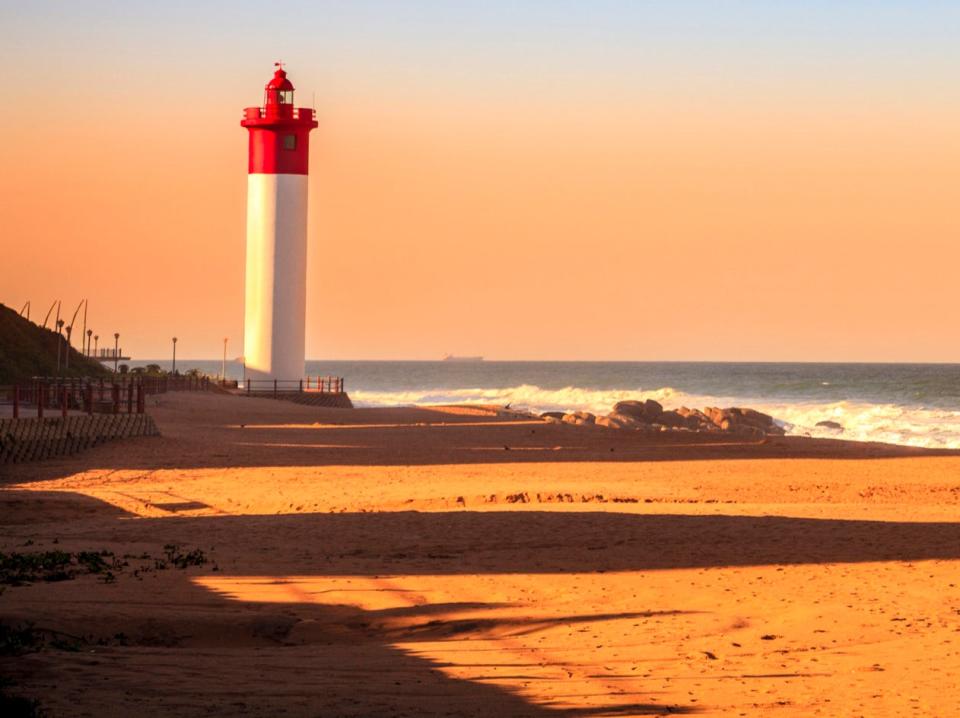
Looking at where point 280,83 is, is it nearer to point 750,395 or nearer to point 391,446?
point 391,446

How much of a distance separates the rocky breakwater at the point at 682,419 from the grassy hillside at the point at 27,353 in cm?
1958

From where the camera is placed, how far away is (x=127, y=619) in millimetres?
10656

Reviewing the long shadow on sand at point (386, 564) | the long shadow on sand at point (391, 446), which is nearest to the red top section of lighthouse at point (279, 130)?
the long shadow on sand at point (391, 446)

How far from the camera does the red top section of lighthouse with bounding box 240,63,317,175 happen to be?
A: 165 ft

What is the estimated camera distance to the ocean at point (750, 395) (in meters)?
58.5

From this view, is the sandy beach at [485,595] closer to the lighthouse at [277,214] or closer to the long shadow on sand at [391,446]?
the long shadow on sand at [391,446]

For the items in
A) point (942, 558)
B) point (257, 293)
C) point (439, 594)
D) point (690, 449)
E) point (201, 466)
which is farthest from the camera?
point (257, 293)

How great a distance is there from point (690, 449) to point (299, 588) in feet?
75.1

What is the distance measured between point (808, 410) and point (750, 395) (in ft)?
99.7

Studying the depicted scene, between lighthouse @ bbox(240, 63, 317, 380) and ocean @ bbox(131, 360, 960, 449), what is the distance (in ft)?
66.8

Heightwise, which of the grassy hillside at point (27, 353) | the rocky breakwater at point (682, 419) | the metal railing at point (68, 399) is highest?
the grassy hillside at point (27, 353)

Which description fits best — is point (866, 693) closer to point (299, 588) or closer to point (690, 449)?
point (299, 588)

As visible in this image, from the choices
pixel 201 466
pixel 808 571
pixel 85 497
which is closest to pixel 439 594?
pixel 808 571

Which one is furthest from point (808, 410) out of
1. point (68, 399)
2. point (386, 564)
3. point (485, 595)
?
point (485, 595)
